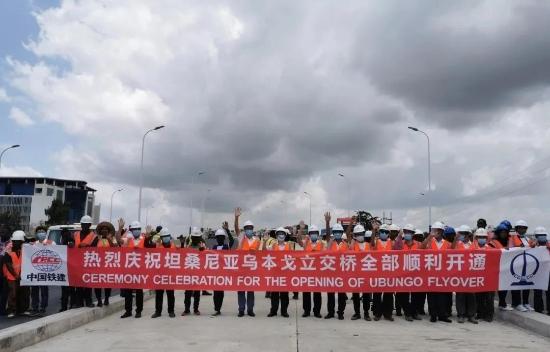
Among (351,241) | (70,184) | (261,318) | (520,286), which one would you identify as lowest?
(261,318)

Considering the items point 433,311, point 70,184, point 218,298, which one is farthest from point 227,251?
point 70,184

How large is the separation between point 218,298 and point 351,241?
301 centimetres

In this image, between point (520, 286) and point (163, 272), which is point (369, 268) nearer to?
point (520, 286)

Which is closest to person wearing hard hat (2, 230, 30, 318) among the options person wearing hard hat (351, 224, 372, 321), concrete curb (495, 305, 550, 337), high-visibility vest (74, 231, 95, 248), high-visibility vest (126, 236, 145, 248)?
high-visibility vest (74, 231, 95, 248)

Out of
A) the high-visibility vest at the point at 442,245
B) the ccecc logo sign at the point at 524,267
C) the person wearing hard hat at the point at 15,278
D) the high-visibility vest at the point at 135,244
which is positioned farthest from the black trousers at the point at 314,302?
the person wearing hard hat at the point at 15,278

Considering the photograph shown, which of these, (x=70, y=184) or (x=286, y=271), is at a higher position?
(x=70, y=184)

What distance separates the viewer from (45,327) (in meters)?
8.34

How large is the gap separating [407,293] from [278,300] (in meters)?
2.61

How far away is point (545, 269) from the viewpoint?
10.3 m

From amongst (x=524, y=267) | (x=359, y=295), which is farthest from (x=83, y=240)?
(x=524, y=267)

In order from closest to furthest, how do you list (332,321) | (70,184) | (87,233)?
(332,321) → (87,233) → (70,184)

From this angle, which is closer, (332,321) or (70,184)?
(332,321)

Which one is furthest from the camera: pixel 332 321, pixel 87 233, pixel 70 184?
pixel 70 184

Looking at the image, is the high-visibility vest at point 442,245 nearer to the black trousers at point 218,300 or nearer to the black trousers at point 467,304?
the black trousers at point 467,304
